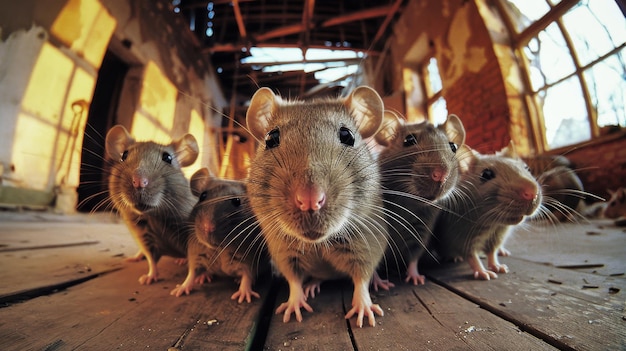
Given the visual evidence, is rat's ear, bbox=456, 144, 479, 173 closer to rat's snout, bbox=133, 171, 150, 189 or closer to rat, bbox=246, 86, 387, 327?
rat, bbox=246, 86, 387, 327

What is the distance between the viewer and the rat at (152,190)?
1.29m

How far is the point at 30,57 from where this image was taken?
3.30 metres

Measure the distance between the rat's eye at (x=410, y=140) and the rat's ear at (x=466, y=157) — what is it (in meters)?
0.25

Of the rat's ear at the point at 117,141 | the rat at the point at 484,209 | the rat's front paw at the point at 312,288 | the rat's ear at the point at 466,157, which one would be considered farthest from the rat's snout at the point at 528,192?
the rat's ear at the point at 117,141

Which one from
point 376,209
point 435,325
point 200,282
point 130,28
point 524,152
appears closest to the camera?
point 435,325

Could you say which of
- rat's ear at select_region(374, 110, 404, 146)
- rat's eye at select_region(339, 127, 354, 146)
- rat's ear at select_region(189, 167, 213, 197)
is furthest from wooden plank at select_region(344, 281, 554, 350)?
rat's ear at select_region(189, 167, 213, 197)

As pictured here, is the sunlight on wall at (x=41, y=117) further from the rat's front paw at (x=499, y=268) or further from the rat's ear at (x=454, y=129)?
the rat's front paw at (x=499, y=268)

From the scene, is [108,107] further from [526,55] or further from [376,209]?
[526,55]

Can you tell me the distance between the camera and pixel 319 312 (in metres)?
1.15

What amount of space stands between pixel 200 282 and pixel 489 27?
5.50 meters

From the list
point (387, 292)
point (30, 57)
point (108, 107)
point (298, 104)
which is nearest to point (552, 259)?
point (387, 292)

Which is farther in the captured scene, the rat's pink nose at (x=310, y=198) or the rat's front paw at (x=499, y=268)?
the rat's front paw at (x=499, y=268)

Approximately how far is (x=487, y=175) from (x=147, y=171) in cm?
167

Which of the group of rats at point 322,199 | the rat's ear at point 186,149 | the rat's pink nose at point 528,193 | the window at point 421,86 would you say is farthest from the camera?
the window at point 421,86
